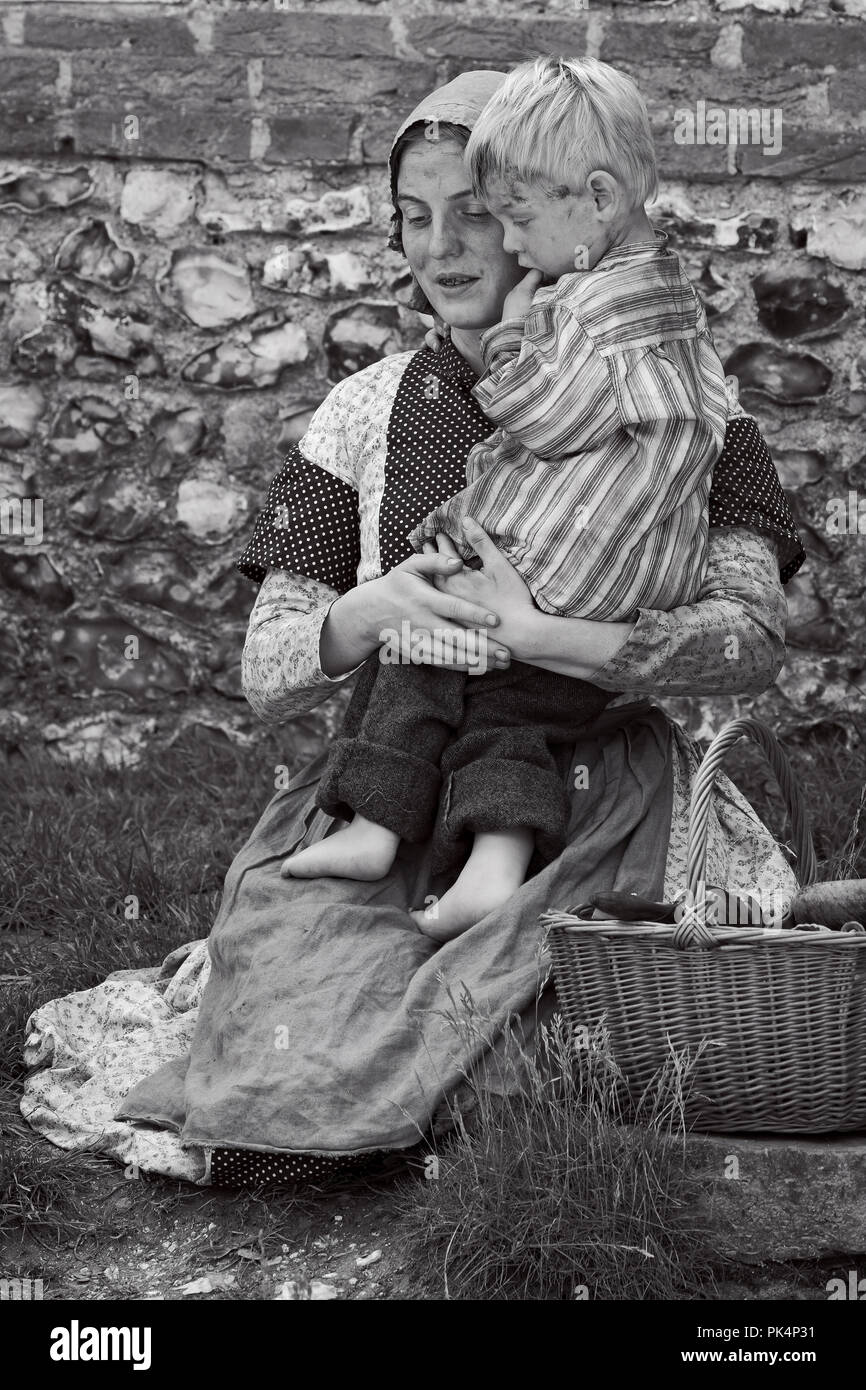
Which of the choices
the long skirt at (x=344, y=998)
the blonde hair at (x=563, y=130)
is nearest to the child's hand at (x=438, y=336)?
the blonde hair at (x=563, y=130)

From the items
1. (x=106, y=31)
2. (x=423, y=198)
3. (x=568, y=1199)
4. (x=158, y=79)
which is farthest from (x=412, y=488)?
(x=106, y=31)

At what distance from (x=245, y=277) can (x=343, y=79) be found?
551mm

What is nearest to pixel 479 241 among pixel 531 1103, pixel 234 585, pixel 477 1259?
pixel 531 1103

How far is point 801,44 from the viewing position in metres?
4.07

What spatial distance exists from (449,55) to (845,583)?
1681 mm

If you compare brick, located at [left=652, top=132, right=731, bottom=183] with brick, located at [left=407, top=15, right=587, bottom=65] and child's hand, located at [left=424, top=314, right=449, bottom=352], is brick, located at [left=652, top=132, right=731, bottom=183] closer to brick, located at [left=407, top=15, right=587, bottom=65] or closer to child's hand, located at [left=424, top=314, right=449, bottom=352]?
brick, located at [left=407, top=15, right=587, bottom=65]

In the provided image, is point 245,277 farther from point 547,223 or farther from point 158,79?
point 547,223

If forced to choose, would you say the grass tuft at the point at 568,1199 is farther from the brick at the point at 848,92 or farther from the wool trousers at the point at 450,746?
the brick at the point at 848,92

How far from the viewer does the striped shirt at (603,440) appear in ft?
8.14

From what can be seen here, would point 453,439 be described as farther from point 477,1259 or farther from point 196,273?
point 196,273

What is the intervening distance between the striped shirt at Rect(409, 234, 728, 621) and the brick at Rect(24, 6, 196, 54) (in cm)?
204

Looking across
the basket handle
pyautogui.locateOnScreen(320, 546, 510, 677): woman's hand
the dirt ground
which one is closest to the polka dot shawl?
pyautogui.locateOnScreen(320, 546, 510, 677): woman's hand

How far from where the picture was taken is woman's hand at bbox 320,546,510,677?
2.57m

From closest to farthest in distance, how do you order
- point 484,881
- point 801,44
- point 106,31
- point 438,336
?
point 484,881 → point 438,336 → point 801,44 → point 106,31
